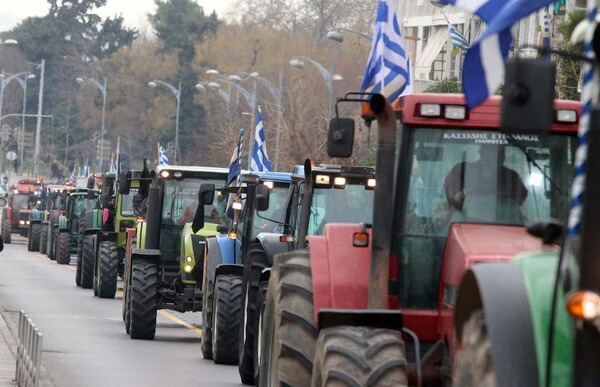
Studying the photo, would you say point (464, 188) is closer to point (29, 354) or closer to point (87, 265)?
point (29, 354)

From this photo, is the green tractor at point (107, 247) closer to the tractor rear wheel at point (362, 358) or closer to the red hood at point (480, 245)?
the red hood at point (480, 245)

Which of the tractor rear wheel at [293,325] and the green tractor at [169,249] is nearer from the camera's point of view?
the tractor rear wheel at [293,325]

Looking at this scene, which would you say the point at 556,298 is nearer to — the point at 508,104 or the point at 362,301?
the point at 508,104

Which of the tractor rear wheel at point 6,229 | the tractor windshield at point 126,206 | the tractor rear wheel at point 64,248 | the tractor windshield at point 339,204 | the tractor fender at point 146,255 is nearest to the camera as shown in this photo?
the tractor windshield at point 339,204

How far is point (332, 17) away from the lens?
91500mm

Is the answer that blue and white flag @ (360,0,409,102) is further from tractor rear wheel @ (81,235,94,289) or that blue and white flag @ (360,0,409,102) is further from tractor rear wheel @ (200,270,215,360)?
tractor rear wheel @ (81,235,94,289)

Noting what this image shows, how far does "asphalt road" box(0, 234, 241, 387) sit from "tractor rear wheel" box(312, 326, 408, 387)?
23.8 ft

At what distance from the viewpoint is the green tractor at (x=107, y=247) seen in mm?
30875

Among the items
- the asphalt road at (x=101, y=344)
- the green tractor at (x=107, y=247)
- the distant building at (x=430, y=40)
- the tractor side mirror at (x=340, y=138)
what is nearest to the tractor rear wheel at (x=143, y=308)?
the asphalt road at (x=101, y=344)

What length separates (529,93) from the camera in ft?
18.6

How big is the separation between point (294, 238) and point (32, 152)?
127992 mm

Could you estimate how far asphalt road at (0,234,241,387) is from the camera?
16.5 m

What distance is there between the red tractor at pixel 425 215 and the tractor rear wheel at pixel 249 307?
4734 millimetres

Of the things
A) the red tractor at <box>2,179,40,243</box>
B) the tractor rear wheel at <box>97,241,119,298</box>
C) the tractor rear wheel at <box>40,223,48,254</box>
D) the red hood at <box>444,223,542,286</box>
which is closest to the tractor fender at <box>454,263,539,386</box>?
the red hood at <box>444,223,542,286</box>
